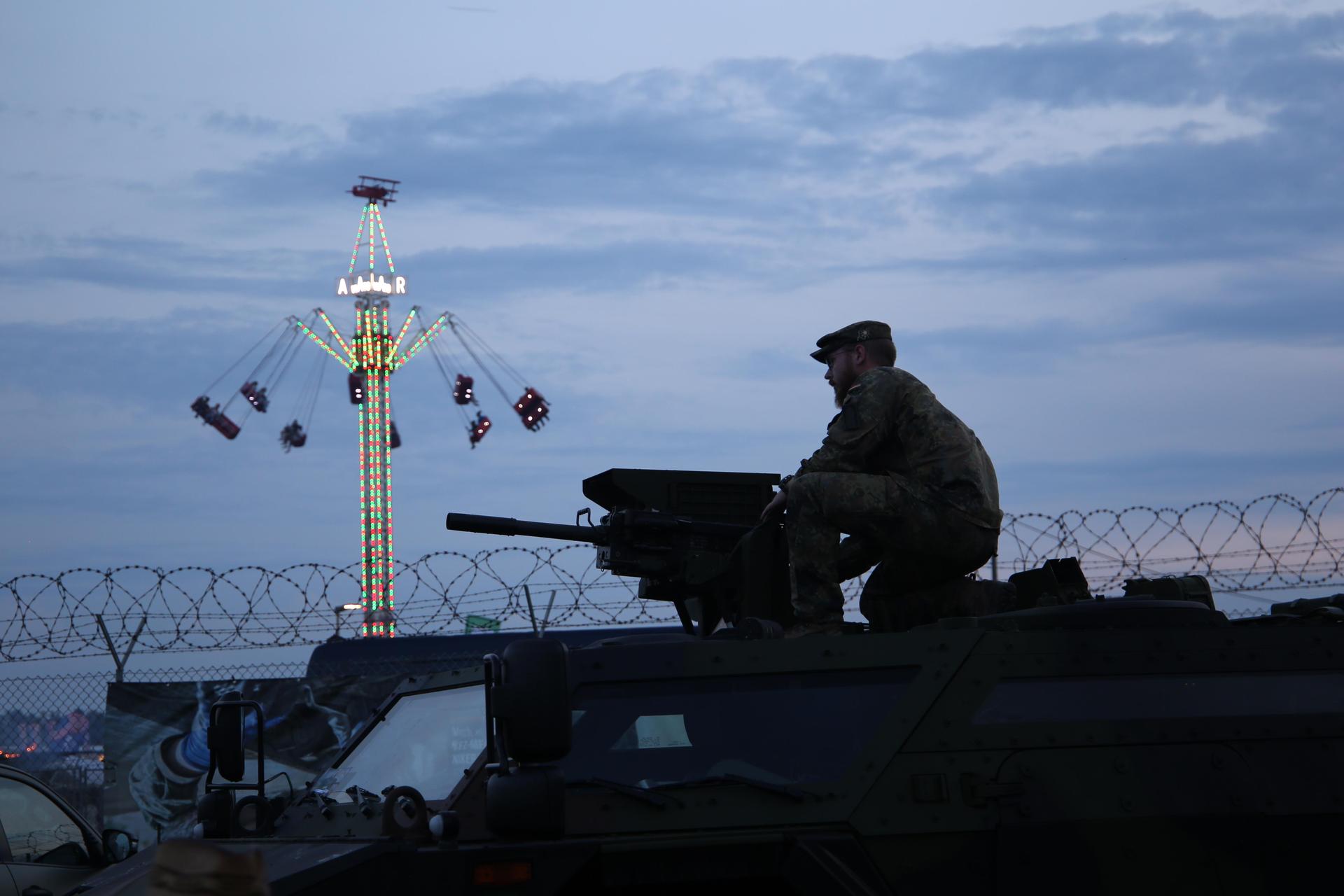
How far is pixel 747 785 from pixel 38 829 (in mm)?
5433

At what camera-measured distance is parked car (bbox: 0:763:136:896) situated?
25.9ft

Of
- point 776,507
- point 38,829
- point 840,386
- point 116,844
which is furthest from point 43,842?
point 840,386

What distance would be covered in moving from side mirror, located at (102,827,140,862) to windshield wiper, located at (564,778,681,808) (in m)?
4.80

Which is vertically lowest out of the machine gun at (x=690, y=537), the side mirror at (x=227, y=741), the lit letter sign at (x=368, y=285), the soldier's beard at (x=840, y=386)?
the side mirror at (x=227, y=741)

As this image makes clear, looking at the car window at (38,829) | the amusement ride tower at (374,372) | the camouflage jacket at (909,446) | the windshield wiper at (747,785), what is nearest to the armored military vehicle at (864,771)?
the windshield wiper at (747,785)

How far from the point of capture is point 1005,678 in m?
4.63

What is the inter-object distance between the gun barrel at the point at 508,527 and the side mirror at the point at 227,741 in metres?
1.59

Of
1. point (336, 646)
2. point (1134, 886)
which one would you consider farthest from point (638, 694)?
point (336, 646)

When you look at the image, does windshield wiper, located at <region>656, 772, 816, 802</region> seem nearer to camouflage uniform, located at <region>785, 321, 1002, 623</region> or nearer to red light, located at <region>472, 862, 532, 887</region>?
red light, located at <region>472, 862, 532, 887</region>

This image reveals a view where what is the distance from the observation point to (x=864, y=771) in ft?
14.5

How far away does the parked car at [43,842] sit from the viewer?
7.89m

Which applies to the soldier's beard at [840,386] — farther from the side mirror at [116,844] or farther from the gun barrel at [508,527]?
the side mirror at [116,844]

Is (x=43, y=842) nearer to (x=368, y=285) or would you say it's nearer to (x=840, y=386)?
(x=840, y=386)

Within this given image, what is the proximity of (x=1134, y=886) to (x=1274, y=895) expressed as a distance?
0.45 metres
